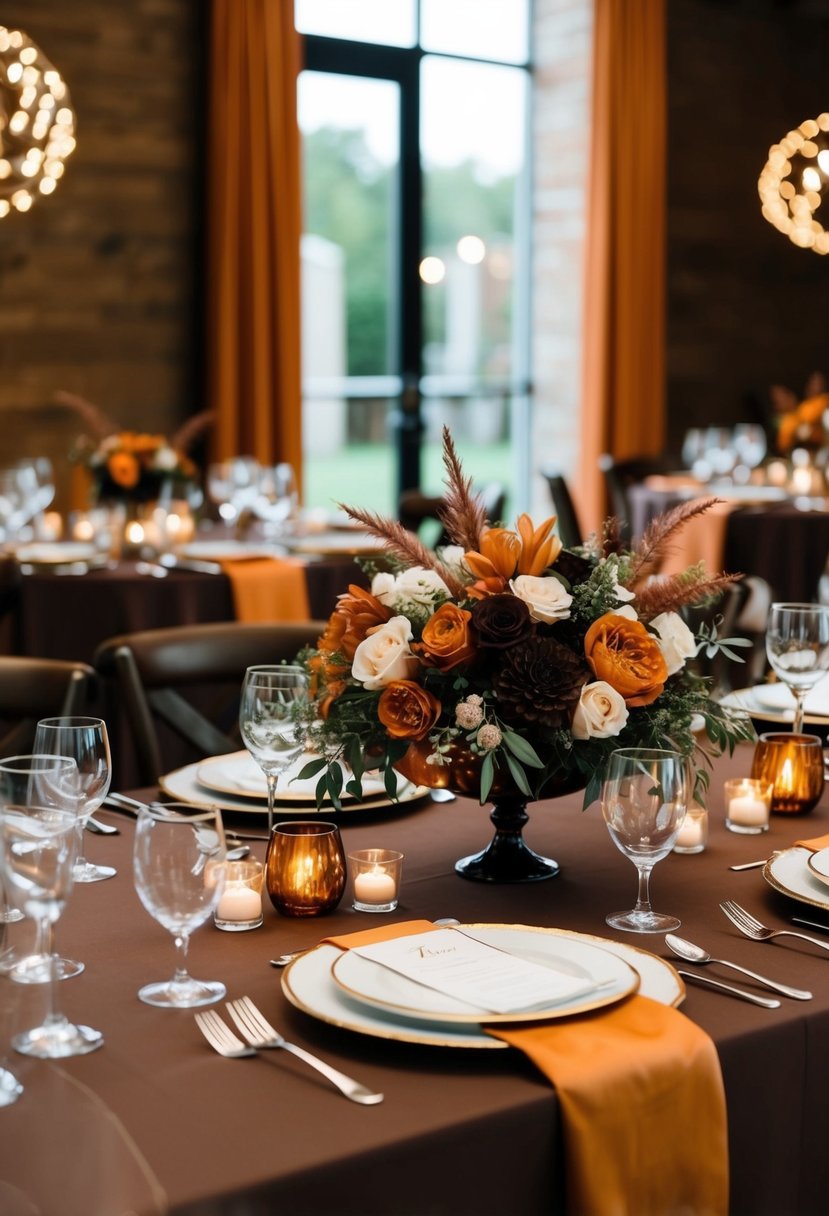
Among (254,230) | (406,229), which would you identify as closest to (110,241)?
(254,230)

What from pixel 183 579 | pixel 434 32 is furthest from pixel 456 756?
pixel 434 32

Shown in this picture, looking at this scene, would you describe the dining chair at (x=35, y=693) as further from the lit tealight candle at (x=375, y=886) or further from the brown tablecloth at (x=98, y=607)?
the brown tablecloth at (x=98, y=607)

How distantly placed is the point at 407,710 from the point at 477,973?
1.15 ft

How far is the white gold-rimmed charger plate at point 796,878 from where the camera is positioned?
1487 millimetres

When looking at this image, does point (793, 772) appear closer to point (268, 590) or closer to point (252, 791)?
point (252, 791)

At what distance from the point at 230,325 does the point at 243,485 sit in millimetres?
2159

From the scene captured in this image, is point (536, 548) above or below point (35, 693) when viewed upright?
above

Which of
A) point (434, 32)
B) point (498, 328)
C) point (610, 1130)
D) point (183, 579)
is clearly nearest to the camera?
point (610, 1130)

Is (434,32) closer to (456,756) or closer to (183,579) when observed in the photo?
(183,579)

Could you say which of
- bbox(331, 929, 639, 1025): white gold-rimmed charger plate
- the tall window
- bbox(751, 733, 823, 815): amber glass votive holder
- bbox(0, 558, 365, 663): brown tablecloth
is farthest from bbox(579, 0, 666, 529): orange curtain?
bbox(331, 929, 639, 1025): white gold-rimmed charger plate

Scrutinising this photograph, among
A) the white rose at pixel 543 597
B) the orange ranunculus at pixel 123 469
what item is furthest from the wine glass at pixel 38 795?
the orange ranunculus at pixel 123 469

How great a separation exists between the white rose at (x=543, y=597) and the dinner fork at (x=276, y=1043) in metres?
0.50

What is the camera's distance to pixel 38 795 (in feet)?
4.35

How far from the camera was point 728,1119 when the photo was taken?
3.97ft
